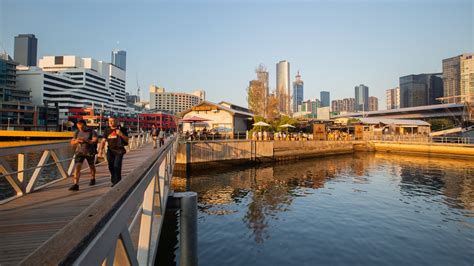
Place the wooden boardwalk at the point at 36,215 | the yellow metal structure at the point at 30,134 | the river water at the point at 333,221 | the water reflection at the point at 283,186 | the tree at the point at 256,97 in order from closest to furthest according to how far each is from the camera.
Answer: the wooden boardwalk at the point at 36,215 < the river water at the point at 333,221 < the water reflection at the point at 283,186 < the yellow metal structure at the point at 30,134 < the tree at the point at 256,97

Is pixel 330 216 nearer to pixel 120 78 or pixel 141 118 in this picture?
pixel 141 118

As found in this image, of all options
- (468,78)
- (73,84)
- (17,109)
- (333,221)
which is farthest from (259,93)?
(73,84)

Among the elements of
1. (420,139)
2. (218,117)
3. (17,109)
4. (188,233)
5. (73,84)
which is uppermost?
(73,84)

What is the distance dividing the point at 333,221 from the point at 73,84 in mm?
121264

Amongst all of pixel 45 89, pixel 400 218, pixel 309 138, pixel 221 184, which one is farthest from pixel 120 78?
pixel 400 218

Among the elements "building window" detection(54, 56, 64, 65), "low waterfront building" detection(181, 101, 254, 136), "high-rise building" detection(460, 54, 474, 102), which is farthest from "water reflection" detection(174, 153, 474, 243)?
"building window" detection(54, 56, 64, 65)

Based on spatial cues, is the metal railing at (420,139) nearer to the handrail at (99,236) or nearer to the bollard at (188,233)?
the bollard at (188,233)

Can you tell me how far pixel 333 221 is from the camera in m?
10.9

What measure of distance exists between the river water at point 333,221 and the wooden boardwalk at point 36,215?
3.61 meters

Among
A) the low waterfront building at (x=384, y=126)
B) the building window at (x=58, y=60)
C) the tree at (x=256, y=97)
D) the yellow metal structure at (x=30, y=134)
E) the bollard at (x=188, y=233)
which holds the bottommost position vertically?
the bollard at (x=188, y=233)

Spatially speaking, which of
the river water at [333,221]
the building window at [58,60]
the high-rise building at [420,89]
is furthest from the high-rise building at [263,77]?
the high-rise building at [420,89]

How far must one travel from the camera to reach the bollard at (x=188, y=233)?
420 centimetres

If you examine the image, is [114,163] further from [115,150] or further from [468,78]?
[468,78]

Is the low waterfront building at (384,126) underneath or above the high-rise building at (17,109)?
underneath
